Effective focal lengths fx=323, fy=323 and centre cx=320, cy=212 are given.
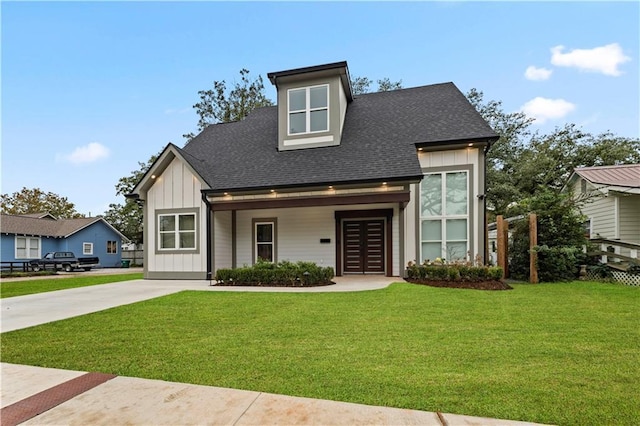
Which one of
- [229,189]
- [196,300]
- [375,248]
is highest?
[229,189]

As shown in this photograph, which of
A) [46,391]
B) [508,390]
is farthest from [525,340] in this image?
[46,391]

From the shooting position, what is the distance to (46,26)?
456 inches

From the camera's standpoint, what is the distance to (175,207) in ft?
40.9

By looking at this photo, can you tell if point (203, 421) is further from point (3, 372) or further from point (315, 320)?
point (315, 320)

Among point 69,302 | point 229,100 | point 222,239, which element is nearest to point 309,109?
point 222,239

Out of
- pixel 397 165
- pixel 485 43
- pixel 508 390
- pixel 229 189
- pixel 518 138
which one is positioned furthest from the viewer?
pixel 518 138

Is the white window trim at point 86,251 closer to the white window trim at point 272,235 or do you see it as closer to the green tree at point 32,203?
the green tree at point 32,203

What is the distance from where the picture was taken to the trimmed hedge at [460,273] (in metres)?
9.13

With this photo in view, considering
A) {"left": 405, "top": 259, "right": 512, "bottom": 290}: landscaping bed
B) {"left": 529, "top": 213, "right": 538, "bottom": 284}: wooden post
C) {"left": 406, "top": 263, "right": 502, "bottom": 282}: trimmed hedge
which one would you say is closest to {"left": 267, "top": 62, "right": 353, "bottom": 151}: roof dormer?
{"left": 406, "top": 263, "right": 502, "bottom": 282}: trimmed hedge

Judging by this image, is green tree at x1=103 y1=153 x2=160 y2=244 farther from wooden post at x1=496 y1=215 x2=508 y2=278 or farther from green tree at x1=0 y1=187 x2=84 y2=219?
wooden post at x1=496 y1=215 x2=508 y2=278

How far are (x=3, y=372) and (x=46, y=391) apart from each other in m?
1.00

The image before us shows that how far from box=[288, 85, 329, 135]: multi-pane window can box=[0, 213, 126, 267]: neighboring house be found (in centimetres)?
2422

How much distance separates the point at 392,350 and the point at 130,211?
113ft

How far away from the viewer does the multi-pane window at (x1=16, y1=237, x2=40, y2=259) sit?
24516 millimetres
